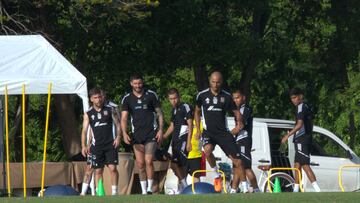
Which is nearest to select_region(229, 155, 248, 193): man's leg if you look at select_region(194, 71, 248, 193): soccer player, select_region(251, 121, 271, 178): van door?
select_region(194, 71, 248, 193): soccer player

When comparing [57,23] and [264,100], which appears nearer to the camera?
[57,23]

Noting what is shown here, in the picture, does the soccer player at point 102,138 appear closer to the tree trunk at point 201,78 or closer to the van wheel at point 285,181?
the van wheel at point 285,181

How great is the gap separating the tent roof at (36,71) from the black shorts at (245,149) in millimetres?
2863

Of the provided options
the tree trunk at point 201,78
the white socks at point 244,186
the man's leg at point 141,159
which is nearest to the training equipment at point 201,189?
the white socks at point 244,186

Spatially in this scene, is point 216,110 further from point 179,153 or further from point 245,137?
point 179,153

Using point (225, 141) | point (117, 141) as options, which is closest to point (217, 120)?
point (225, 141)

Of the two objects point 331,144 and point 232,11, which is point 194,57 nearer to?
point 232,11

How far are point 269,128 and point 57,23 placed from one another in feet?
22.0

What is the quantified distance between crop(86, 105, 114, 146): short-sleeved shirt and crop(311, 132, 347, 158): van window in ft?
19.0

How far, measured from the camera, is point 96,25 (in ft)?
86.9

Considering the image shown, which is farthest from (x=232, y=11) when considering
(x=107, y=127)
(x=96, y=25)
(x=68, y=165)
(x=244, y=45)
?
(x=107, y=127)

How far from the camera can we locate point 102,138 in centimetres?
1892

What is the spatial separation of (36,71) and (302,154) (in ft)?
16.7

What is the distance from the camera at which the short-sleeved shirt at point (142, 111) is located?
1911 cm
